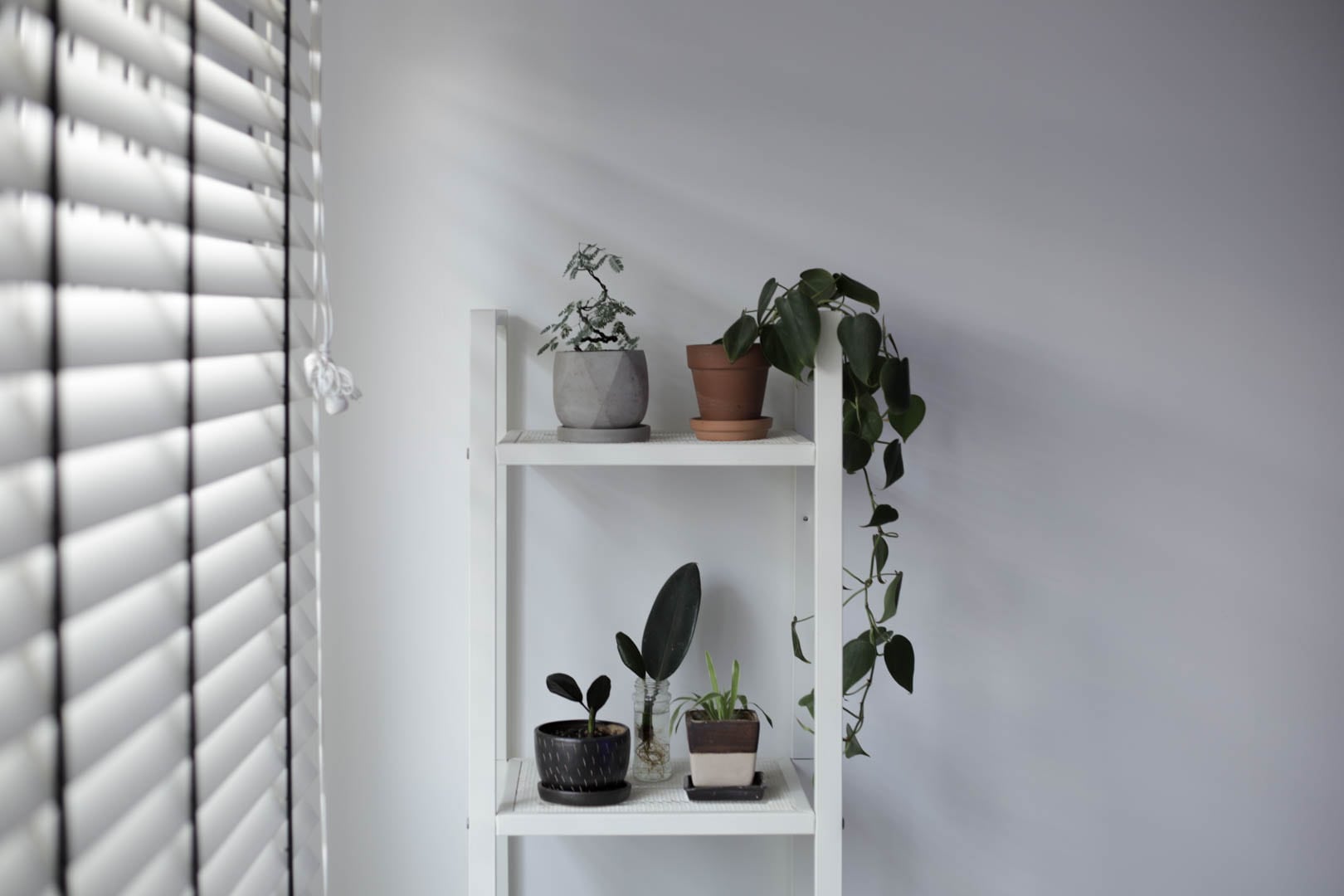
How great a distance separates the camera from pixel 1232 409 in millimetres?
1493

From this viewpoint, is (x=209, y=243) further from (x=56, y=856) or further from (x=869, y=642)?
(x=869, y=642)

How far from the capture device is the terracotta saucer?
125 centimetres

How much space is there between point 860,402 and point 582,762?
554mm

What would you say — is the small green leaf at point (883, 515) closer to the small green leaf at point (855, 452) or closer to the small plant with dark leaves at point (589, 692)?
the small green leaf at point (855, 452)

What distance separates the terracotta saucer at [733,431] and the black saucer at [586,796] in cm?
43

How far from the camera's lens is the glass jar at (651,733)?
1.29m

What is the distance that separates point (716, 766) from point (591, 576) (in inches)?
13.3

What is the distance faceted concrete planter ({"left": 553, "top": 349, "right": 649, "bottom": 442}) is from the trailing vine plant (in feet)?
0.42

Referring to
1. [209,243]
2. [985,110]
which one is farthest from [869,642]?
[209,243]

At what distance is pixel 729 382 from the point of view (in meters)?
1.25

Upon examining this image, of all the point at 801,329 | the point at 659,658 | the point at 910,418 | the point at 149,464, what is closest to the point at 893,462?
the point at 910,418

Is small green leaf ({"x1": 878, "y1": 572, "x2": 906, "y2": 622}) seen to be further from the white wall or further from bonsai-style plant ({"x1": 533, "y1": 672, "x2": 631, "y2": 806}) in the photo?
bonsai-style plant ({"x1": 533, "y1": 672, "x2": 631, "y2": 806})

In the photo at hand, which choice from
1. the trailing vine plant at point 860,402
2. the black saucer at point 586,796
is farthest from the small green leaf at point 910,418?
the black saucer at point 586,796

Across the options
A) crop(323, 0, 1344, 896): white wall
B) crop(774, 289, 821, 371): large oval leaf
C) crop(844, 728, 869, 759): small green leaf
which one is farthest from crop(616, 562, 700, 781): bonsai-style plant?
crop(774, 289, 821, 371): large oval leaf
